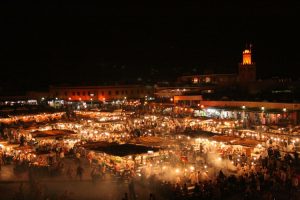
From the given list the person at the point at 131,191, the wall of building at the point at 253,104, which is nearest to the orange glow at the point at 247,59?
the wall of building at the point at 253,104

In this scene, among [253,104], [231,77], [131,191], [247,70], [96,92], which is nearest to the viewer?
[131,191]

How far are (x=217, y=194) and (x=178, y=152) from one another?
16.7ft

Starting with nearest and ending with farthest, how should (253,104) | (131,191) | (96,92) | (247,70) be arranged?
1. (131,191)
2. (253,104)
3. (247,70)
4. (96,92)

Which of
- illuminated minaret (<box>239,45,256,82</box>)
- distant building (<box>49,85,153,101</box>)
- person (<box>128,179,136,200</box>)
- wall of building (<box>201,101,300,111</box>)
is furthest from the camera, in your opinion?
distant building (<box>49,85,153,101</box>)

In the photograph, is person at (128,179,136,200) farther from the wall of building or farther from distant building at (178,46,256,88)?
distant building at (178,46,256,88)

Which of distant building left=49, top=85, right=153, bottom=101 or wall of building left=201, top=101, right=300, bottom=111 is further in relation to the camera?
distant building left=49, top=85, right=153, bottom=101

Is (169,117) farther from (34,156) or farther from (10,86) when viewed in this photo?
(10,86)

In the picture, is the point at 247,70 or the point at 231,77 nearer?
the point at 247,70

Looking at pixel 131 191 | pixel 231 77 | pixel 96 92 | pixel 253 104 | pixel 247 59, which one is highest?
pixel 247 59

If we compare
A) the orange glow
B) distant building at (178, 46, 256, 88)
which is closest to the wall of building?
distant building at (178, 46, 256, 88)

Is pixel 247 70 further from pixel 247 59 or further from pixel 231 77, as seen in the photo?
pixel 231 77

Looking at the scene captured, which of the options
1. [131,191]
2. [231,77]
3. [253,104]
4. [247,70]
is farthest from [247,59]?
[131,191]

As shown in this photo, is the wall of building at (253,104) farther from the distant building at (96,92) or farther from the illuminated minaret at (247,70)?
the distant building at (96,92)

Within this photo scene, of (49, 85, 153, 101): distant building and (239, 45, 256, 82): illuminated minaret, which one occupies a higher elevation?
(239, 45, 256, 82): illuminated minaret
